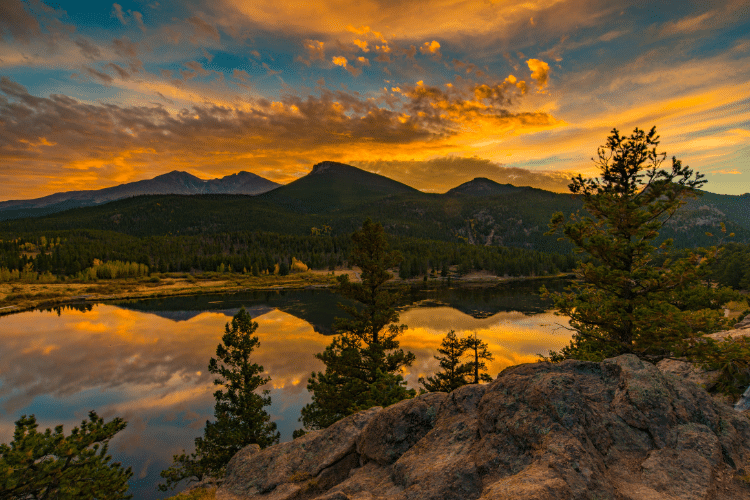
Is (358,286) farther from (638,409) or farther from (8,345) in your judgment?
(8,345)

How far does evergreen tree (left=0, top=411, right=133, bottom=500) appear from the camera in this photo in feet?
47.3

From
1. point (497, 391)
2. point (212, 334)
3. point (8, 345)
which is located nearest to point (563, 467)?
point (497, 391)

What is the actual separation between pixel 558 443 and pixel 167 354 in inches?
2911

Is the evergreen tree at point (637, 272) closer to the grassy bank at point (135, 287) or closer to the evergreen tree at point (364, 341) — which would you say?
the evergreen tree at point (364, 341)

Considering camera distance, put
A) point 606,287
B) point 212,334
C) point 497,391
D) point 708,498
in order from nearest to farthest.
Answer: point 708,498 < point 497,391 < point 606,287 < point 212,334

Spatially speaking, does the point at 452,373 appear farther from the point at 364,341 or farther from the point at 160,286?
the point at 160,286

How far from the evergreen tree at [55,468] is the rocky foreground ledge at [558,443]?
10530mm

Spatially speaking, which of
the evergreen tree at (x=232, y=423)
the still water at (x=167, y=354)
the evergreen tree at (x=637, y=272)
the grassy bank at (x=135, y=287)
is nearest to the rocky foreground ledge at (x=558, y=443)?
the evergreen tree at (x=637, y=272)

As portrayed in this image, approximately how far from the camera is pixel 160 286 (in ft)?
537

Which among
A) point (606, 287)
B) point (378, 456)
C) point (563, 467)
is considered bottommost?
point (378, 456)

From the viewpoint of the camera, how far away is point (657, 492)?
23.1 ft

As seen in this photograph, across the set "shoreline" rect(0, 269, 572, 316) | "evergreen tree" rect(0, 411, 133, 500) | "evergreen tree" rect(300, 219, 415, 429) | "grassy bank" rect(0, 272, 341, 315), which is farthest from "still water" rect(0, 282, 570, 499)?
"grassy bank" rect(0, 272, 341, 315)

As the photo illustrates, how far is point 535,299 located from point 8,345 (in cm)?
14057

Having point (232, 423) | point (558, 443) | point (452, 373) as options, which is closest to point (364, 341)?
point (452, 373)
